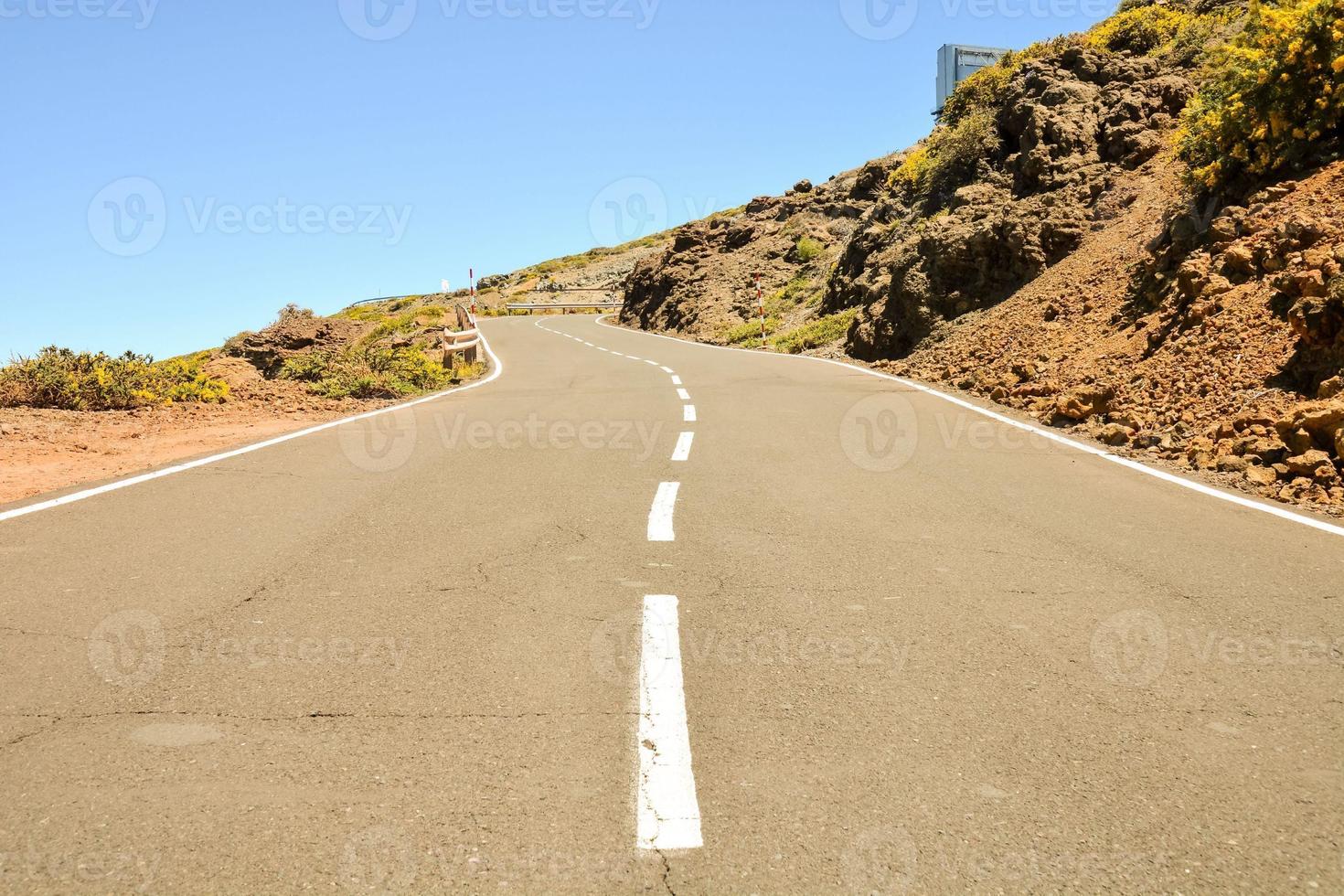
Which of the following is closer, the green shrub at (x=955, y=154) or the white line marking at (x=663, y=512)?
the white line marking at (x=663, y=512)

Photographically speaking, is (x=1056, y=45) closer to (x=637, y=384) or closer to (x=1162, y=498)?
(x=637, y=384)

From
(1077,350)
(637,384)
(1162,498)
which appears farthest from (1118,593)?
(637,384)

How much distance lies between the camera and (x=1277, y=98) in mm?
12422

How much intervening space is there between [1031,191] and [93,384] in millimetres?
17851

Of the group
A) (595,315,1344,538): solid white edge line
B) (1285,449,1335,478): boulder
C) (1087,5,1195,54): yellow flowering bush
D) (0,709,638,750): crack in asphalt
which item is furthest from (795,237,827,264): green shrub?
(0,709,638,750): crack in asphalt

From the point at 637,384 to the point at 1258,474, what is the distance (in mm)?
9936

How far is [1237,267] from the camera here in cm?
1116

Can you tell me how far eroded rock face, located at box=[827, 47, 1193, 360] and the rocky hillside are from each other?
51mm

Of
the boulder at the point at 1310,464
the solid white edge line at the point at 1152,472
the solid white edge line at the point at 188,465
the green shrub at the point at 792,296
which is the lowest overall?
the solid white edge line at the point at 1152,472

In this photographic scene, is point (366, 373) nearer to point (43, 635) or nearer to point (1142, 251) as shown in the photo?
point (43, 635)

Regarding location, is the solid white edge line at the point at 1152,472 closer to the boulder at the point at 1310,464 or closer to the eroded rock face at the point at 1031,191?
the boulder at the point at 1310,464

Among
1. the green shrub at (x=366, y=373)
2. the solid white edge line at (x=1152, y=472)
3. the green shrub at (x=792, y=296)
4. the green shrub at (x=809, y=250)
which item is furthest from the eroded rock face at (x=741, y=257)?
the solid white edge line at (x=1152, y=472)

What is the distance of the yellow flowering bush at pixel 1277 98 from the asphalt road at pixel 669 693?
8.40 meters

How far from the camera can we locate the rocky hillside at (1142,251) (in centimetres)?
871
